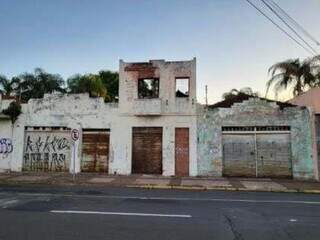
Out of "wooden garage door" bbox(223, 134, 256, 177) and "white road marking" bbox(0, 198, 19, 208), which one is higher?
"wooden garage door" bbox(223, 134, 256, 177)

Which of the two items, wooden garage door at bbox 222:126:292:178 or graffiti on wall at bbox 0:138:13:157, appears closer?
wooden garage door at bbox 222:126:292:178

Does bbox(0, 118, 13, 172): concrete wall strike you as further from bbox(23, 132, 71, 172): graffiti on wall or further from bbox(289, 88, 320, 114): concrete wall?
bbox(289, 88, 320, 114): concrete wall

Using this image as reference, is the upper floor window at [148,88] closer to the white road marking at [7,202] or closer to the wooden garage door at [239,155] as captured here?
the wooden garage door at [239,155]

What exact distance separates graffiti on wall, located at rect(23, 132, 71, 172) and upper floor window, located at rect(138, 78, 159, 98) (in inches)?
219

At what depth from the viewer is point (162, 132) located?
915 inches

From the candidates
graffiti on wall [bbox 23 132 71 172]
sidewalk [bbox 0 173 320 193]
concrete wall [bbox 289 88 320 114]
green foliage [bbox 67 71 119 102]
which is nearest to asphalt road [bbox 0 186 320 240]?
sidewalk [bbox 0 173 320 193]

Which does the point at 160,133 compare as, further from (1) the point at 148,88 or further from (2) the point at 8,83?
(2) the point at 8,83

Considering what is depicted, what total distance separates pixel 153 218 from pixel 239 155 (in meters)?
14.0

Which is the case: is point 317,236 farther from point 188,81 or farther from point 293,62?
point 293,62

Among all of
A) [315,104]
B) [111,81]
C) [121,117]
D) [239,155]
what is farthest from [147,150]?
[111,81]

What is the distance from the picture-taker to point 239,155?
73.7 ft

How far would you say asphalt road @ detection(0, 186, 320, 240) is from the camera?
25.3 feet

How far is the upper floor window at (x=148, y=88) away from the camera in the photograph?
23.7m

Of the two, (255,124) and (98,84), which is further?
(98,84)
